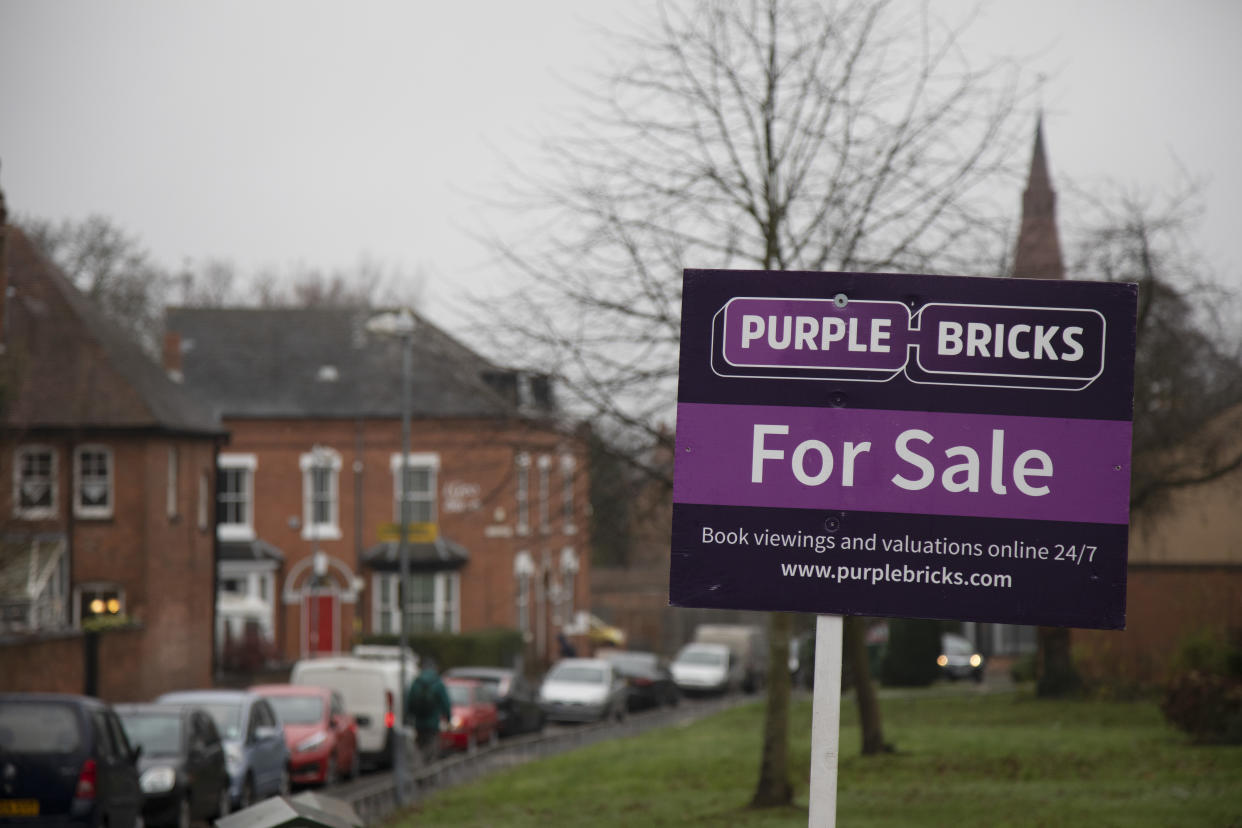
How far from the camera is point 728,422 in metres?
5.13

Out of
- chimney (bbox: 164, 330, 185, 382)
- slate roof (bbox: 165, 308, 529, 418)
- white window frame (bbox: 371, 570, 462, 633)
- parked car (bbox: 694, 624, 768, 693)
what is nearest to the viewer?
chimney (bbox: 164, 330, 185, 382)

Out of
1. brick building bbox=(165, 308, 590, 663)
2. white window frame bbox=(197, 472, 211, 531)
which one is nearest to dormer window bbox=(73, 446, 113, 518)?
white window frame bbox=(197, 472, 211, 531)

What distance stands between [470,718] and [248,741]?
10526 millimetres

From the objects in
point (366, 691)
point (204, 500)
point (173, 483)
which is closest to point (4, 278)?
point (173, 483)

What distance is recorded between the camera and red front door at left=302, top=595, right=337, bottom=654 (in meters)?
51.5

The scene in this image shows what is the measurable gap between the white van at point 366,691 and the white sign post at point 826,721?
23657 millimetres

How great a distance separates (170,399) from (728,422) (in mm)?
36958

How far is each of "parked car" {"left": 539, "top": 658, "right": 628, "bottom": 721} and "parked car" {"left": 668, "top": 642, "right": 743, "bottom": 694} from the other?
9.37 metres

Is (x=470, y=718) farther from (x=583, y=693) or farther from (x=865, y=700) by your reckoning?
(x=865, y=700)

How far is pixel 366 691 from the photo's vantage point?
28.7 metres

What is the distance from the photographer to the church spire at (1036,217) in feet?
57.4

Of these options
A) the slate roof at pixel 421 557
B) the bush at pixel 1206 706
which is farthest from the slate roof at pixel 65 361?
the bush at pixel 1206 706

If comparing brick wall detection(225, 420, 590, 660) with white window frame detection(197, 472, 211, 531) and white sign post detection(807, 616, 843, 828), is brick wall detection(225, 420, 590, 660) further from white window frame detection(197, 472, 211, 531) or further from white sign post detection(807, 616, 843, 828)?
white sign post detection(807, 616, 843, 828)

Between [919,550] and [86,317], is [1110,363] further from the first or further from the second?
[86,317]
